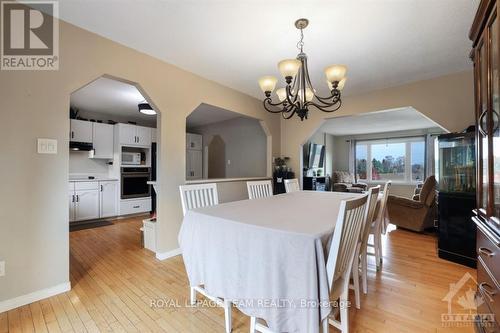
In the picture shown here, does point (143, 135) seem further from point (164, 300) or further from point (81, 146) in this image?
point (164, 300)

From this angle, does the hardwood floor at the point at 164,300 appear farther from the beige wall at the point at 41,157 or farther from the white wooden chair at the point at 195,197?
the beige wall at the point at 41,157

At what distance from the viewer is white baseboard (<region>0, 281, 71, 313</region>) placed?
173cm

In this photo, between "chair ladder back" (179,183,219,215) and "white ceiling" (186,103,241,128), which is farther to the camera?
"white ceiling" (186,103,241,128)

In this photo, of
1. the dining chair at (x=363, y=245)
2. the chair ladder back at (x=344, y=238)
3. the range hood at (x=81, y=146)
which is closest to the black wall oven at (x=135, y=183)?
the range hood at (x=81, y=146)

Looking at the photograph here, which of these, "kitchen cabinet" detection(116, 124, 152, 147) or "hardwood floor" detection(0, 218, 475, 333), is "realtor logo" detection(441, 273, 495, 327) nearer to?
"hardwood floor" detection(0, 218, 475, 333)

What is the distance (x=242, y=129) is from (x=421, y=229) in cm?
410

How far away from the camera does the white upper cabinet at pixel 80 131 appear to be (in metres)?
4.36

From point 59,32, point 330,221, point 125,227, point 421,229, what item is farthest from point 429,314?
point 125,227

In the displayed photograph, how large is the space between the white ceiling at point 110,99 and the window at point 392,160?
7.28m

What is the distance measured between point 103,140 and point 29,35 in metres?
3.24

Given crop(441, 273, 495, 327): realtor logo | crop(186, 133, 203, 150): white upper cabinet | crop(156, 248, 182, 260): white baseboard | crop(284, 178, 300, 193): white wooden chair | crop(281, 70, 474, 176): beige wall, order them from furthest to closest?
crop(186, 133, 203, 150): white upper cabinet < crop(284, 178, 300, 193): white wooden chair < crop(281, 70, 474, 176): beige wall < crop(156, 248, 182, 260): white baseboard < crop(441, 273, 495, 327): realtor logo

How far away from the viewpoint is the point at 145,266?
253cm

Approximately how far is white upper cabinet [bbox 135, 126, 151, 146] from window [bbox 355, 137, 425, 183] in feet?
23.0

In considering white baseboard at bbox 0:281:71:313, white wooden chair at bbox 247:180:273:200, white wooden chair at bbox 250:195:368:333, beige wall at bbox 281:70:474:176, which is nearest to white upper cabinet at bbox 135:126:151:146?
white wooden chair at bbox 247:180:273:200
